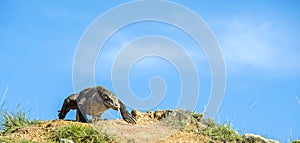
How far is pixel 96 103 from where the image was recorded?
1116cm

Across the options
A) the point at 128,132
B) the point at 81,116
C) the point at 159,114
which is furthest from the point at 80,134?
the point at 159,114

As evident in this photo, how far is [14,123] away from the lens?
11.0 meters

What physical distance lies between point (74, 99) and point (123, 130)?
63.9 inches

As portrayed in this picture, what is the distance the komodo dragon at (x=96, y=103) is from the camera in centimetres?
1106

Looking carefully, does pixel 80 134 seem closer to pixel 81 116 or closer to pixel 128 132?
pixel 128 132

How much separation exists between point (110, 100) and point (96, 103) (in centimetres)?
35

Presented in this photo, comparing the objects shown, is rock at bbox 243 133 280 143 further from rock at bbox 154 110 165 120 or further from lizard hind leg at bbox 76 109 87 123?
lizard hind leg at bbox 76 109 87 123

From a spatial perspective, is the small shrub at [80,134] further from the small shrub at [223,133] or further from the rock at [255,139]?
the rock at [255,139]

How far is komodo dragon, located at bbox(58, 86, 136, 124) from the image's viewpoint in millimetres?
11062

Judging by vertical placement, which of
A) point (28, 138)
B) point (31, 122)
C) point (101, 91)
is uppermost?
point (101, 91)

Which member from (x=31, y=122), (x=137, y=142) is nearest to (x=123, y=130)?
(x=137, y=142)

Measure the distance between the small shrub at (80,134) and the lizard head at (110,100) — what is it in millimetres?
970

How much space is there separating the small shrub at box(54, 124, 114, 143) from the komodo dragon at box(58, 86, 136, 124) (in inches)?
39.1

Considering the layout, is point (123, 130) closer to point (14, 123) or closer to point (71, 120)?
point (71, 120)
